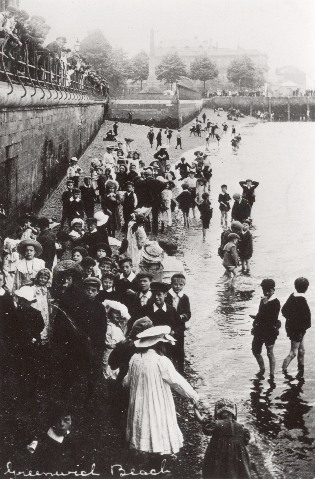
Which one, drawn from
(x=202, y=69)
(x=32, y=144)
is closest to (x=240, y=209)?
(x=32, y=144)

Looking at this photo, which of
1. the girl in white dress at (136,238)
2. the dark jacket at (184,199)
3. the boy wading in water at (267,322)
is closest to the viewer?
the boy wading in water at (267,322)

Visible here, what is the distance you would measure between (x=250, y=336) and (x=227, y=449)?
6.44 m

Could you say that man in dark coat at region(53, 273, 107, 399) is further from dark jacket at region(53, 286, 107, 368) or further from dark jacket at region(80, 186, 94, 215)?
dark jacket at region(80, 186, 94, 215)

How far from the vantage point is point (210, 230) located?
21.9 meters

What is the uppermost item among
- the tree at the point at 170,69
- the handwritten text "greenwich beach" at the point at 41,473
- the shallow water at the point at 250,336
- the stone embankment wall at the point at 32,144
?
the tree at the point at 170,69

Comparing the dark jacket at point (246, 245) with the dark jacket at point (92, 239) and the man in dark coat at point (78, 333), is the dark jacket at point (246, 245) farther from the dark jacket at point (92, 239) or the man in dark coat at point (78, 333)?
the man in dark coat at point (78, 333)

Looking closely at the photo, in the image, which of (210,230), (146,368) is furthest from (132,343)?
(210,230)

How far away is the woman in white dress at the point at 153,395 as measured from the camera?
648cm

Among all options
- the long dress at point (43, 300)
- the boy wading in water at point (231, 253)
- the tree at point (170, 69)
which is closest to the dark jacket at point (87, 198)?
the boy wading in water at point (231, 253)

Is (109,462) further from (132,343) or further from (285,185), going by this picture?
(285,185)

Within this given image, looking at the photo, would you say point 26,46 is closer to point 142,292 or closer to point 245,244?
point 245,244

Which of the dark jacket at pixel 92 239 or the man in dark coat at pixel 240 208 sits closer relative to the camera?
the dark jacket at pixel 92 239

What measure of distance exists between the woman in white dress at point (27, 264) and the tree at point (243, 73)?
120 m

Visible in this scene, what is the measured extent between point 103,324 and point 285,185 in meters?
29.2
